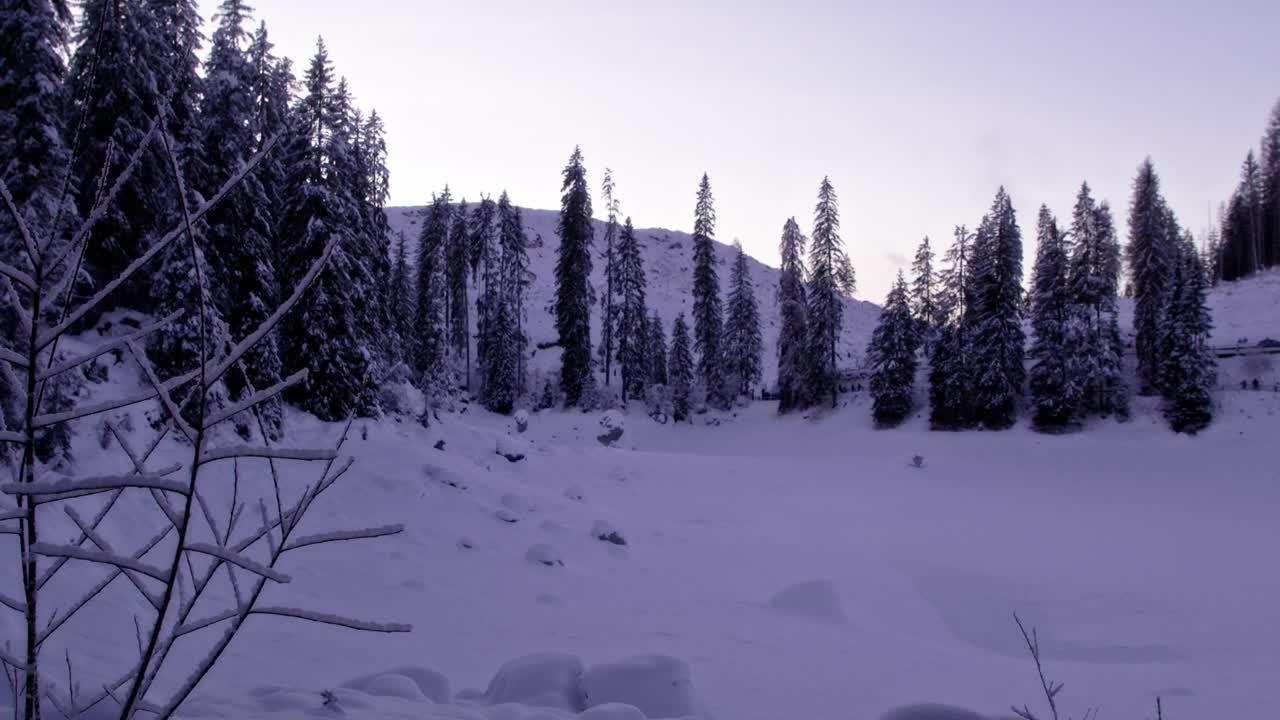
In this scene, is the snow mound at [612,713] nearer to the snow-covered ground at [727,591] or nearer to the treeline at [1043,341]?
the snow-covered ground at [727,591]

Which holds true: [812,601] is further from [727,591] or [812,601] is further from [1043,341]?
[1043,341]

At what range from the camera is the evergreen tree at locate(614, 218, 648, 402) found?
46281 mm

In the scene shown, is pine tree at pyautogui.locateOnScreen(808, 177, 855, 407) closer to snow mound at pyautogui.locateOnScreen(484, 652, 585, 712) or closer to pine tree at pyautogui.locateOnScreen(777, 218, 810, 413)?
pine tree at pyautogui.locateOnScreen(777, 218, 810, 413)

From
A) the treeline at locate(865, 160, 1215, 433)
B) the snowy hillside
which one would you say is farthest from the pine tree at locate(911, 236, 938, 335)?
the snowy hillside

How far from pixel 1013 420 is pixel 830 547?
21.8m

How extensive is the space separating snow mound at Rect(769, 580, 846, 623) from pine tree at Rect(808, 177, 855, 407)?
29403 millimetres

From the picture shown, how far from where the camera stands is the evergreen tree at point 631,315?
46.3 metres

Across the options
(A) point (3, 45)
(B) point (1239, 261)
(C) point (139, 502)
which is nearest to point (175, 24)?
(A) point (3, 45)

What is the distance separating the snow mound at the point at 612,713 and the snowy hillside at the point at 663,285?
2079 inches

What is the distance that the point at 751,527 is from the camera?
16.8 metres

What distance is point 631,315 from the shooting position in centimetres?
4716

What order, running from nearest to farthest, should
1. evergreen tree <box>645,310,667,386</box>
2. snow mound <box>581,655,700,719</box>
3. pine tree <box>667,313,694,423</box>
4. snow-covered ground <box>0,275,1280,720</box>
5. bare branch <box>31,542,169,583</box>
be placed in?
1. bare branch <box>31,542,169,583</box>
2. snow mound <box>581,655,700,719</box>
3. snow-covered ground <box>0,275,1280,720</box>
4. pine tree <box>667,313,694,423</box>
5. evergreen tree <box>645,310,667,386</box>

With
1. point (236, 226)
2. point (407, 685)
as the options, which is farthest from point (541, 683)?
point (236, 226)

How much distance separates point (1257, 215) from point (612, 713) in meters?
71.3
